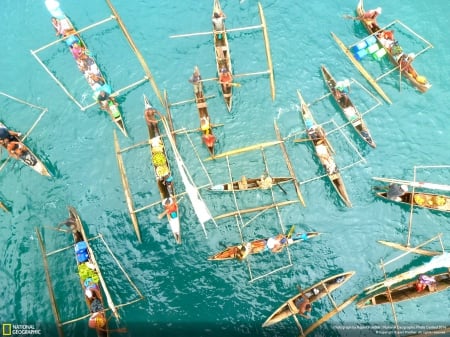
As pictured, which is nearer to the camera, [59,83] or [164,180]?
[164,180]

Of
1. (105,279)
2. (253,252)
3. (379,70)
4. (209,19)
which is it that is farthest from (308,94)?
(105,279)

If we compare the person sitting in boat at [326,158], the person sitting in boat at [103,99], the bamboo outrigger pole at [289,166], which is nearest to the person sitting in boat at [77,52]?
the person sitting in boat at [103,99]

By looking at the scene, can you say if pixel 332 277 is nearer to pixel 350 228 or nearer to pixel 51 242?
pixel 350 228

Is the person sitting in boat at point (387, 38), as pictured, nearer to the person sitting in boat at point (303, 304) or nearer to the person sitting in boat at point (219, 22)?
the person sitting in boat at point (219, 22)

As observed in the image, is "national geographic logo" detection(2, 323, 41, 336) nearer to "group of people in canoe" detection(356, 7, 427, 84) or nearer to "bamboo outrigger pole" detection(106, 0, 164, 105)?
"bamboo outrigger pole" detection(106, 0, 164, 105)

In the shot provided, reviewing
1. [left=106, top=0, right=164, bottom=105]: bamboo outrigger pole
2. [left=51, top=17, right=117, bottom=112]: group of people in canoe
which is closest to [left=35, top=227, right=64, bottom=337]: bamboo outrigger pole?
[left=51, top=17, right=117, bottom=112]: group of people in canoe

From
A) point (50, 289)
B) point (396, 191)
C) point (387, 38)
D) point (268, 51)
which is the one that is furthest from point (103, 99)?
point (387, 38)

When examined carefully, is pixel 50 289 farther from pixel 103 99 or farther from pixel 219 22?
pixel 219 22
